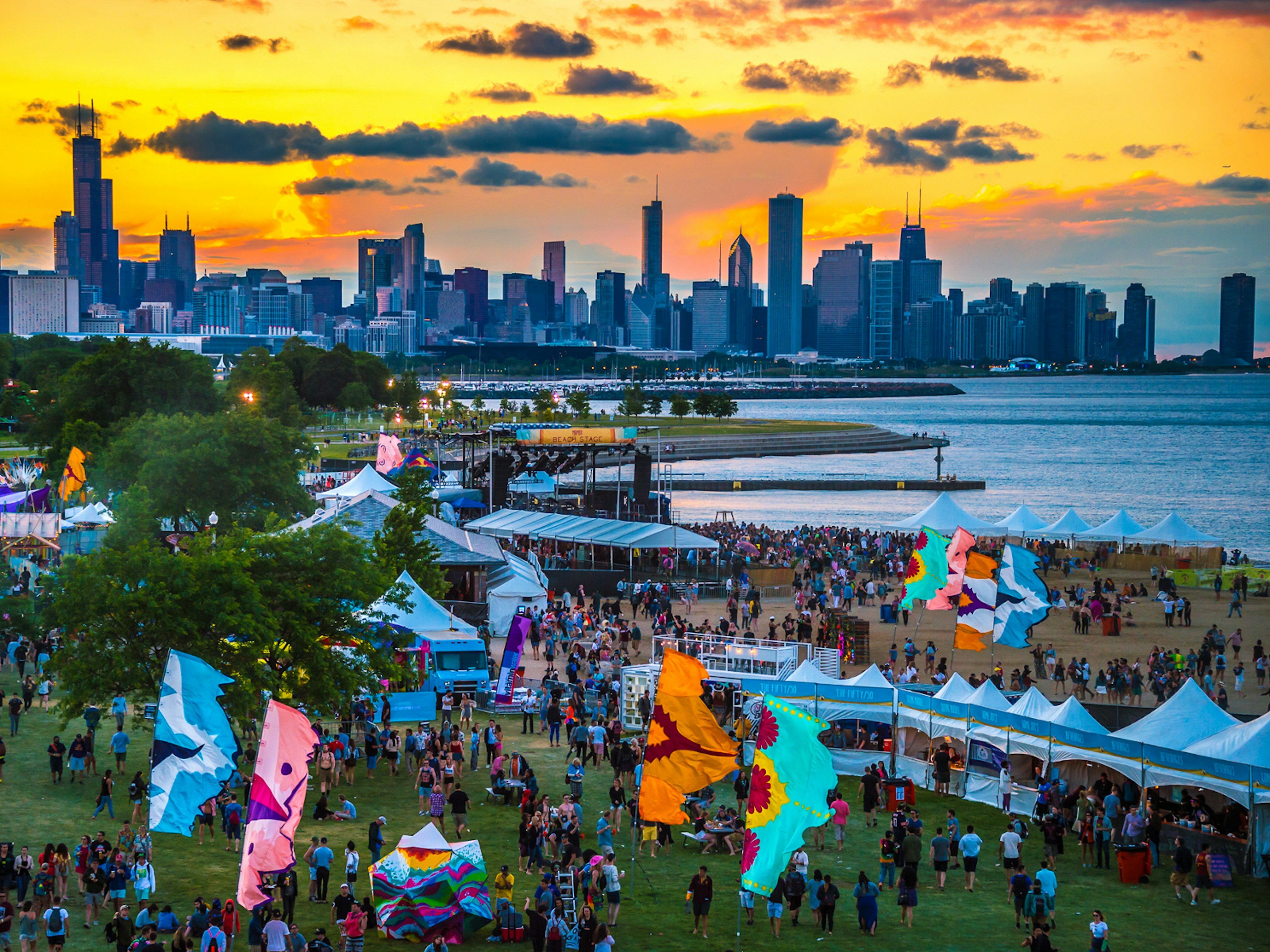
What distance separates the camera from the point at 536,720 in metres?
29.0

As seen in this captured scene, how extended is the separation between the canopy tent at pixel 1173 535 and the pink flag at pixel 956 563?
23.8 m

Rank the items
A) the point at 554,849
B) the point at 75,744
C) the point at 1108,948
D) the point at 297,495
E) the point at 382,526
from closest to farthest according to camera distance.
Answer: the point at 1108,948
the point at 554,849
the point at 75,744
the point at 382,526
the point at 297,495

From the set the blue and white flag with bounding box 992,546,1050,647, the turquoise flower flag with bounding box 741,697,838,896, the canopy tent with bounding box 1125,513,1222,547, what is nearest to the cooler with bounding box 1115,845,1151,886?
the turquoise flower flag with bounding box 741,697,838,896

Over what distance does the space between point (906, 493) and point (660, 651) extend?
76.2 metres

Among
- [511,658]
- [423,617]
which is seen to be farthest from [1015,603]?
[423,617]

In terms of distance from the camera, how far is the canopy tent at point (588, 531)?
148ft

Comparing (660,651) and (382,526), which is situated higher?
(382,526)

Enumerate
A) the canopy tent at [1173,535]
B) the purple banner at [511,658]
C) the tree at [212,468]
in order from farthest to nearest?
the canopy tent at [1173,535], the tree at [212,468], the purple banner at [511,658]

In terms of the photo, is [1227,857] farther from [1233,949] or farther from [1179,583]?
[1179,583]

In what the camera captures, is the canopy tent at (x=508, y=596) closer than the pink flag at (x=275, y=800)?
No

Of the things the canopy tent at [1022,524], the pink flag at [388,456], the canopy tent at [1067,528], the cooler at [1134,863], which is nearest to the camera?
the cooler at [1134,863]

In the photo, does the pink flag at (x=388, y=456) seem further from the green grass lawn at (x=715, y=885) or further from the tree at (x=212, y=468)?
the green grass lawn at (x=715, y=885)

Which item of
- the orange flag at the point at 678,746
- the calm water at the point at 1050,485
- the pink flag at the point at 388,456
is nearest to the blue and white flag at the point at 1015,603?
the orange flag at the point at 678,746

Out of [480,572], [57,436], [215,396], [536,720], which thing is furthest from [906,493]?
[536,720]
